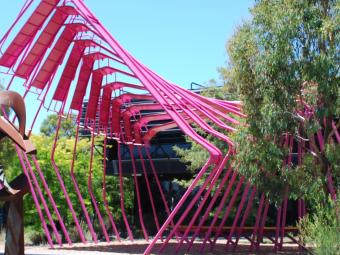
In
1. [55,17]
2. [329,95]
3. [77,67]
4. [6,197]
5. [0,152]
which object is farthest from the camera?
[0,152]

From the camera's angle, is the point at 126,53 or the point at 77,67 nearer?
the point at 126,53

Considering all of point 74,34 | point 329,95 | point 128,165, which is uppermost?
point 74,34

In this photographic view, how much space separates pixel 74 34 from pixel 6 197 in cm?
1000

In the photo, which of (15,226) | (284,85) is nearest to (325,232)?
(284,85)

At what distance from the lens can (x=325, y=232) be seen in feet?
36.3

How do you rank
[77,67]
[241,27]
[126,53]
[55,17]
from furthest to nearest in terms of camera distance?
[77,67] < [55,17] < [126,53] < [241,27]

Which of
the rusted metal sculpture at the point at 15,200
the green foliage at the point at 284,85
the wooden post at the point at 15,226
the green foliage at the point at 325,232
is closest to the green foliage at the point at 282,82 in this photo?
the green foliage at the point at 284,85

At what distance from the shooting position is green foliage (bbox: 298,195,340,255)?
35.3 ft

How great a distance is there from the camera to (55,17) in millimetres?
19484

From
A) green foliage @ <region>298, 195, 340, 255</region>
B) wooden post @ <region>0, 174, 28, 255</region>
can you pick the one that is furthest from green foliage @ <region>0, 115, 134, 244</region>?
green foliage @ <region>298, 195, 340, 255</region>

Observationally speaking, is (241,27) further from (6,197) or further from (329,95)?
(6,197)

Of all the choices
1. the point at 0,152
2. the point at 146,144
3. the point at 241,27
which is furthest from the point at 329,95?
the point at 0,152

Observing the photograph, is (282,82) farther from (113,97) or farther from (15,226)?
(113,97)

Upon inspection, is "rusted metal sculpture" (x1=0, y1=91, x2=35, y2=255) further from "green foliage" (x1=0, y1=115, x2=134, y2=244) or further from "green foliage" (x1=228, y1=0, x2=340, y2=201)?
"green foliage" (x1=0, y1=115, x2=134, y2=244)
